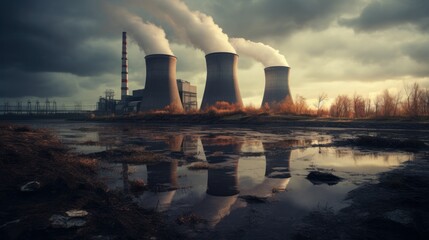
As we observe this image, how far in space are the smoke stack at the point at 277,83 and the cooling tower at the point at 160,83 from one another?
1265cm

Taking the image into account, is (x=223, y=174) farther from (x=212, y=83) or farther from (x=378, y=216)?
(x=212, y=83)

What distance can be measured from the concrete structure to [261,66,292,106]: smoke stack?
61.7 feet

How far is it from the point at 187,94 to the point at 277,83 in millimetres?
21075

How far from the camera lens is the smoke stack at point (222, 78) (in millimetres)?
33344

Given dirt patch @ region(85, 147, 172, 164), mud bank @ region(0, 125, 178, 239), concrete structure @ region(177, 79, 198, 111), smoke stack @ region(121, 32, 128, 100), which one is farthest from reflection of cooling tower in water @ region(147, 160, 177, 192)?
concrete structure @ region(177, 79, 198, 111)

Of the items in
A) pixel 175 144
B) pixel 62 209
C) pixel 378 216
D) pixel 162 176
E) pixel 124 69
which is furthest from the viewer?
pixel 124 69

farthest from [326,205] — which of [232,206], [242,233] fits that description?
[242,233]

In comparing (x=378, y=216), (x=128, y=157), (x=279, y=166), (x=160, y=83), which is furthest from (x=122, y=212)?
(x=160, y=83)


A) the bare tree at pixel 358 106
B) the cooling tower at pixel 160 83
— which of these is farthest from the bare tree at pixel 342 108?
the cooling tower at pixel 160 83

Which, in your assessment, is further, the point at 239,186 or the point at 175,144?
the point at 175,144

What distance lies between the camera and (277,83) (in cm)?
3925

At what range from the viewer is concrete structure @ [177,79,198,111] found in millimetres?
53344

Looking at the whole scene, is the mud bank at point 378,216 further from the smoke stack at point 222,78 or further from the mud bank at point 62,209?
the smoke stack at point 222,78

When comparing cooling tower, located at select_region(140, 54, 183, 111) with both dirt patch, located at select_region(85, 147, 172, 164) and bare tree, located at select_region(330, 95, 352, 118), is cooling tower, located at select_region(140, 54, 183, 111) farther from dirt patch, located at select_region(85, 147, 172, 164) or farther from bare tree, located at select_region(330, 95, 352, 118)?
dirt patch, located at select_region(85, 147, 172, 164)
